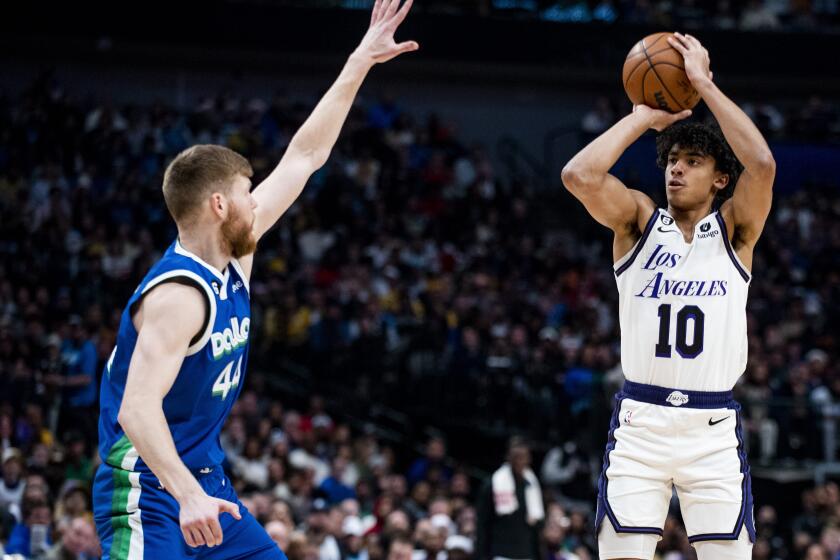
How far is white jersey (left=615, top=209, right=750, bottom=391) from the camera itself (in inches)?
215

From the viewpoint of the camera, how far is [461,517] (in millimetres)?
12852

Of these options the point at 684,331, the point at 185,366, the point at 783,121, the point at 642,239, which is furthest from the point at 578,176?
the point at 783,121

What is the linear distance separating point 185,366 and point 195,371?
43 millimetres

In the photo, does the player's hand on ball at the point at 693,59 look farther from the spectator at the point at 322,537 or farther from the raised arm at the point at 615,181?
the spectator at the point at 322,537

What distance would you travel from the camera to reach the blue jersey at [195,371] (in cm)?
447

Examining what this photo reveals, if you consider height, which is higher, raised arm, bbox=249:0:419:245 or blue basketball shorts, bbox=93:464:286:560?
raised arm, bbox=249:0:419:245

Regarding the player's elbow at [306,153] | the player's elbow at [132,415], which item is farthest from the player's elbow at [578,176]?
the player's elbow at [132,415]

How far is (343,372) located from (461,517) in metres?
3.92

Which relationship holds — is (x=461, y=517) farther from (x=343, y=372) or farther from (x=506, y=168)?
(x=506, y=168)

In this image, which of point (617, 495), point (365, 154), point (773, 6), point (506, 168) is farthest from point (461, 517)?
point (773, 6)

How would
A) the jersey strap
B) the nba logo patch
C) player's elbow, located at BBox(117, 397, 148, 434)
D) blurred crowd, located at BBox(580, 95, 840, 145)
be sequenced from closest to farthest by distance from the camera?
player's elbow, located at BBox(117, 397, 148, 434) → the jersey strap → the nba logo patch → blurred crowd, located at BBox(580, 95, 840, 145)

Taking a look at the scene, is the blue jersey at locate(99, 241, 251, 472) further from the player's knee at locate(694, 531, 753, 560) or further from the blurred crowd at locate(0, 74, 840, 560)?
the blurred crowd at locate(0, 74, 840, 560)

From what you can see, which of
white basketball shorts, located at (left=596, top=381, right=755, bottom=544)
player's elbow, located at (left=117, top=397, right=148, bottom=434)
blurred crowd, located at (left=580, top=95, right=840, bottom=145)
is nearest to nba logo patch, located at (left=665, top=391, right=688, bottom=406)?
white basketball shorts, located at (left=596, top=381, right=755, bottom=544)

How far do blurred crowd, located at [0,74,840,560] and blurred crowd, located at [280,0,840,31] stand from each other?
7.19 ft
